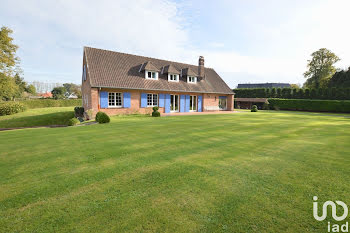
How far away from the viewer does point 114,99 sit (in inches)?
785

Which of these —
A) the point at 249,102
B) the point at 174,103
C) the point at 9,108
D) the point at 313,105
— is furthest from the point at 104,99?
the point at 313,105

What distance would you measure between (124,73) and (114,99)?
3.71m

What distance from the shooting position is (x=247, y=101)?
132 feet

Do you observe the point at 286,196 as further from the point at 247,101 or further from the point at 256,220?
the point at 247,101

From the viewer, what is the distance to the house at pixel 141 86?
19391mm

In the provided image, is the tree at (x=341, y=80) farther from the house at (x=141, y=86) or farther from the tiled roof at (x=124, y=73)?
the tiled roof at (x=124, y=73)

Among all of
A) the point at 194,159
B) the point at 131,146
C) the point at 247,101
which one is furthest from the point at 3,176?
the point at 247,101

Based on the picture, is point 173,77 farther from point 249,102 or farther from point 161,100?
point 249,102

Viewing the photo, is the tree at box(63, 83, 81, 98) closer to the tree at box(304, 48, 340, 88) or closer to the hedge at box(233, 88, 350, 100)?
the hedge at box(233, 88, 350, 100)

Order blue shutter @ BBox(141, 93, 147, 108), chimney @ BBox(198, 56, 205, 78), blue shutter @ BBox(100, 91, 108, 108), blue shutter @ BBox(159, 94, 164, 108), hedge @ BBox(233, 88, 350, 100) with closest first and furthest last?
blue shutter @ BBox(100, 91, 108, 108), blue shutter @ BBox(141, 93, 147, 108), blue shutter @ BBox(159, 94, 164, 108), chimney @ BBox(198, 56, 205, 78), hedge @ BBox(233, 88, 350, 100)

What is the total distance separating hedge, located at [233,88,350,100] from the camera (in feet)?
112

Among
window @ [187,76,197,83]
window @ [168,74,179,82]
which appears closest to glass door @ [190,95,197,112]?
window @ [187,76,197,83]

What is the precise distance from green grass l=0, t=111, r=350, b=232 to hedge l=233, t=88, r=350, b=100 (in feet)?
126

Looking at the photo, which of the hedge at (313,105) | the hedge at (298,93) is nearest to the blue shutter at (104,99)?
the hedge at (313,105)
